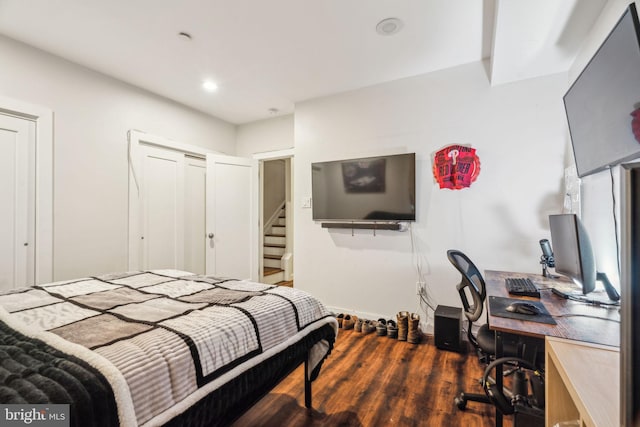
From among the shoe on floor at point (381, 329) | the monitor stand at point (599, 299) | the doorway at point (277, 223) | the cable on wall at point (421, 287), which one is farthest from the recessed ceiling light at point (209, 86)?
the monitor stand at point (599, 299)

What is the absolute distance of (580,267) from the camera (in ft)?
5.08

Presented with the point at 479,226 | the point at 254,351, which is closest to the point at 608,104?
the point at 479,226

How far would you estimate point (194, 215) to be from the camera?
4055mm

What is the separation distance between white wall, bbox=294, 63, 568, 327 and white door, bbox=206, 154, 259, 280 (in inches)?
38.4

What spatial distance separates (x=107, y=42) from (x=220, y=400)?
2921 millimetres

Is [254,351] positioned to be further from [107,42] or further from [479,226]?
[107,42]

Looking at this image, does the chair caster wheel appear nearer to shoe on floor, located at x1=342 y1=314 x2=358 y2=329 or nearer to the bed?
the bed

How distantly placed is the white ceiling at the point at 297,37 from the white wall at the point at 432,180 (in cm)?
20

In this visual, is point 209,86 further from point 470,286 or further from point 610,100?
point 610,100

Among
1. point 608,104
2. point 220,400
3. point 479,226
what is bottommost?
point 220,400

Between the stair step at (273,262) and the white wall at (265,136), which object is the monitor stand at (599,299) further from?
the stair step at (273,262)

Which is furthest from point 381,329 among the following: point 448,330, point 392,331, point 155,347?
point 155,347

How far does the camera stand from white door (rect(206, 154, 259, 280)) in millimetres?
3975

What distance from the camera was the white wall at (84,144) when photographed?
2574 mm
